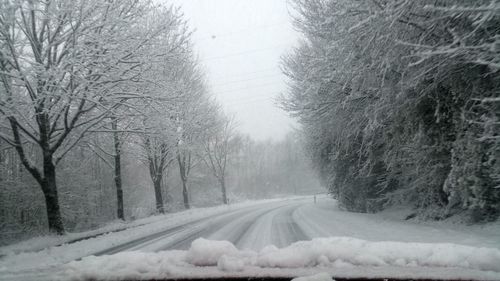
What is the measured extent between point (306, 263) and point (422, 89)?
7.58 m

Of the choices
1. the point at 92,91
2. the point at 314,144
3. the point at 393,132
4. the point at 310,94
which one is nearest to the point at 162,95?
the point at 92,91

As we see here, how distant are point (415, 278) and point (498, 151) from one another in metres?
5.87

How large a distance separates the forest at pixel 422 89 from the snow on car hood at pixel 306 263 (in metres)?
3.12

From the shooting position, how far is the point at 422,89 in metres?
9.91

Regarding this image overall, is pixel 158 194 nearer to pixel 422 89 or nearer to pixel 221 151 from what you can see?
pixel 221 151

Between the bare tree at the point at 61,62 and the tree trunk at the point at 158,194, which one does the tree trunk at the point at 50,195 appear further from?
the tree trunk at the point at 158,194

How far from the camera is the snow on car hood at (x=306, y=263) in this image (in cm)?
352

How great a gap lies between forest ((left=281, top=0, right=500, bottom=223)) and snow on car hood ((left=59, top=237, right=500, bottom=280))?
123 inches

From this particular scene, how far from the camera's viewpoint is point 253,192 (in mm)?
77750

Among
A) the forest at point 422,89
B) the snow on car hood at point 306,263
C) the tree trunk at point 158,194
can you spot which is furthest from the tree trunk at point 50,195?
the tree trunk at point 158,194

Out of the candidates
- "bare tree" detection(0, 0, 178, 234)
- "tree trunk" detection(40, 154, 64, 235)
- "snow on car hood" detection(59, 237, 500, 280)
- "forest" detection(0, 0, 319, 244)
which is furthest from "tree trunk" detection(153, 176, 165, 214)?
"snow on car hood" detection(59, 237, 500, 280)

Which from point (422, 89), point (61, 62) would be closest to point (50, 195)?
point (61, 62)

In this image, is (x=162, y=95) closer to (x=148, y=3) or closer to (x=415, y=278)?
(x=148, y=3)

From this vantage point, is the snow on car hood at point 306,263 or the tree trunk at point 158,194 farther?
the tree trunk at point 158,194
